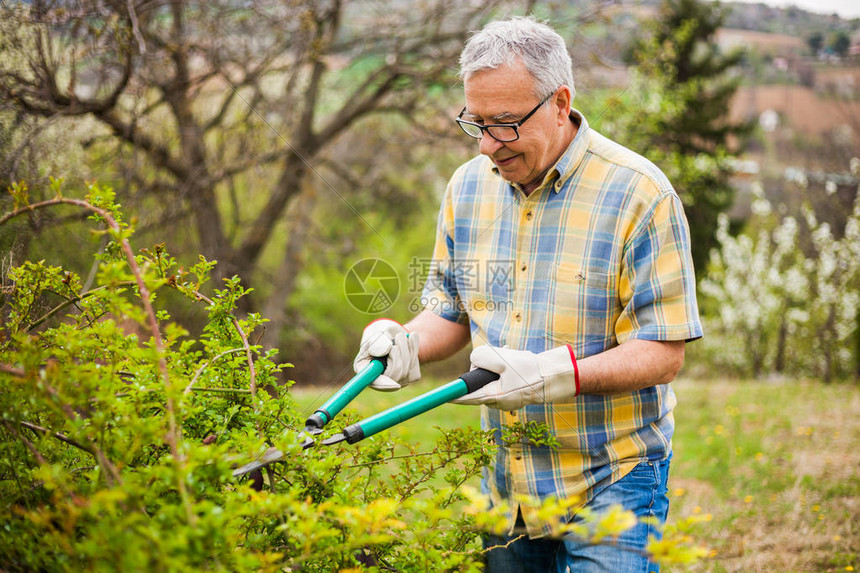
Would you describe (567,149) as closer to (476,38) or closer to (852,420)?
(476,38)

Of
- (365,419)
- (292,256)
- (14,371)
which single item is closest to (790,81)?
(292,256)

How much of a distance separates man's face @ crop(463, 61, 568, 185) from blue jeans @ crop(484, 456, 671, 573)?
0.95 metres

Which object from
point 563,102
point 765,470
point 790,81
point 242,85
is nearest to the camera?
point 563,102

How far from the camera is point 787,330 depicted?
12242 mm

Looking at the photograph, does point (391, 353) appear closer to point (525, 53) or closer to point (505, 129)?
point (505, 129)

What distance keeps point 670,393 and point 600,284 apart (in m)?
0.49

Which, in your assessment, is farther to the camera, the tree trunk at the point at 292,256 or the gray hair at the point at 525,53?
the tree trunk at the point at 292,256

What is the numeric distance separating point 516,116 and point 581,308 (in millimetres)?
587

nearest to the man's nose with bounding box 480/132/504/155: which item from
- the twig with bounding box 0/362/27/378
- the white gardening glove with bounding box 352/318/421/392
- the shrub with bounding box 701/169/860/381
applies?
the white gardening glove with bounding box 352/318/421/392

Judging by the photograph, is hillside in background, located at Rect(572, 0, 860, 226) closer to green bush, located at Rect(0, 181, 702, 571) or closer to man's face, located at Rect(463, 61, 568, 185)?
man's face, located at Rect(463, 61, 568, 185)

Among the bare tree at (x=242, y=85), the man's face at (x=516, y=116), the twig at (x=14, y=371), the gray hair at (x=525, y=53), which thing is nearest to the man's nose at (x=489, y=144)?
the man's face at (x=516, y=116)

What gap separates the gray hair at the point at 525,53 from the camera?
75.9 inches

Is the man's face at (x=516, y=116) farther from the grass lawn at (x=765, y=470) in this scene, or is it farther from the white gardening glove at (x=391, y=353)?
the grass lawn at (x=765, y=470)

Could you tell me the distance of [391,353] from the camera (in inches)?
81.0
